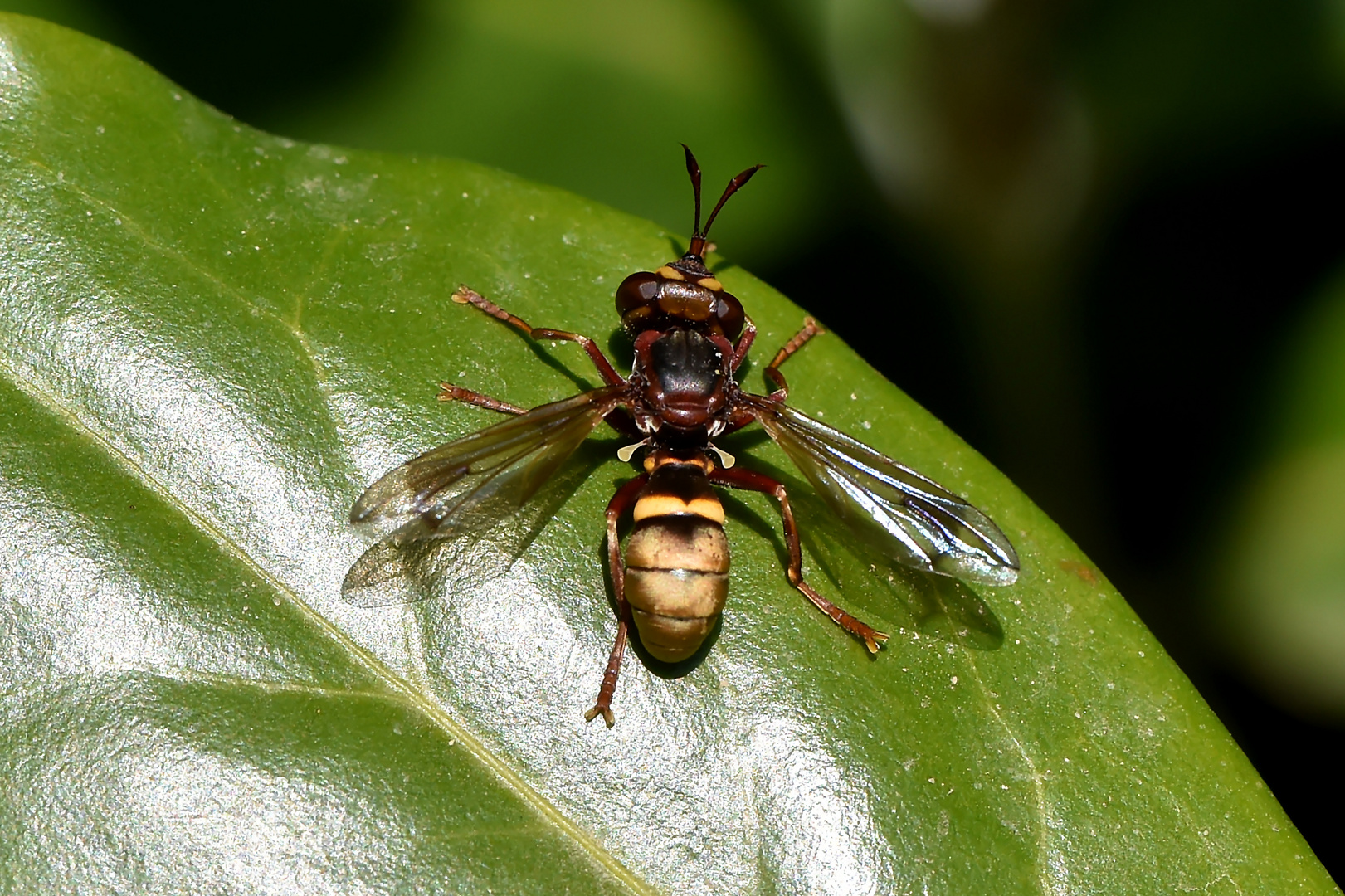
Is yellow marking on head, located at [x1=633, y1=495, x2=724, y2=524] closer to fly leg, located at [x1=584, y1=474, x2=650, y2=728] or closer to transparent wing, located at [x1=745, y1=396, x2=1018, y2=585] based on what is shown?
fly leg, located at [x1=584, y1=474, x2=650, y2=728]

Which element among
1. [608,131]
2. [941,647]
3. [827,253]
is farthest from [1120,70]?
[941,647]

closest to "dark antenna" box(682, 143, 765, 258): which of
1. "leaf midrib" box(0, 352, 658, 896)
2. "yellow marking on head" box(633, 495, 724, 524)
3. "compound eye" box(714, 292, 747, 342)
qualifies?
"compound eye" box(714, 292, 747, 342)

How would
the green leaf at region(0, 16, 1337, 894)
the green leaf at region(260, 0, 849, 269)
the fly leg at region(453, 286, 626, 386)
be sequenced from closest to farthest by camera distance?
the green leaf at region(0, 16, 1337, 894), the fly leg at region(453, 286, 626, 386), the green leaf at region(260, 0, 849, 269)

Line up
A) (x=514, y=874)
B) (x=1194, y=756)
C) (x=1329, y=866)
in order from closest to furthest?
(x=514, y=874) → (x=1194, y=756) → (x=1329, y=866)

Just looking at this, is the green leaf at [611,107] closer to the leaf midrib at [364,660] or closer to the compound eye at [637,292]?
the compound eye at [637,292]

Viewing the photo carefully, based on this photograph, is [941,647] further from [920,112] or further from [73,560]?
[920,112]

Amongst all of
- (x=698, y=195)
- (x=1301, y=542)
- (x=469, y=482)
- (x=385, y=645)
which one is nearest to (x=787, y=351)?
(x=698, y=195)

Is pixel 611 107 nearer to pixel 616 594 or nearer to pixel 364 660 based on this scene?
pixel 616 594

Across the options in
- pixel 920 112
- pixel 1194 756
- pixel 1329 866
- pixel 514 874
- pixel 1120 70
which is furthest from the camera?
pixel 1120 70
